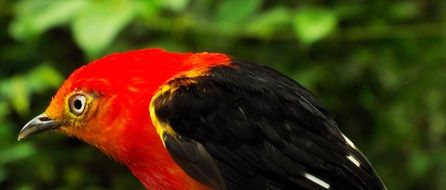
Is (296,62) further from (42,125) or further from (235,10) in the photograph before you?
(42,125)

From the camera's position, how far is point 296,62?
3336 millimetres

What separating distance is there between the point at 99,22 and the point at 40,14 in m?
0.28

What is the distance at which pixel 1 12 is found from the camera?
11.0 ft

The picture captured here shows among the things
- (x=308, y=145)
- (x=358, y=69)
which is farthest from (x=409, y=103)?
(x=308, y=145)

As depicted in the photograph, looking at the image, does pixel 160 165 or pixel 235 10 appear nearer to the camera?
pixel 160 165

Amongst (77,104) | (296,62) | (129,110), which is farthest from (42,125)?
(296,62)

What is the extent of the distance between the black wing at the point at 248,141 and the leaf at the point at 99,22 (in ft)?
1.79

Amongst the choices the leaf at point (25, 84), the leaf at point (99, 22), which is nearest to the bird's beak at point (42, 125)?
the leaf at point (99, 22)

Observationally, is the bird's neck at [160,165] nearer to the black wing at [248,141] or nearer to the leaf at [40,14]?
the black wing at [248,141]

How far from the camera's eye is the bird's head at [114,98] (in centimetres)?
207

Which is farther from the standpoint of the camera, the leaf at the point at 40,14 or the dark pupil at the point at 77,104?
the leaf at the point at 40,14

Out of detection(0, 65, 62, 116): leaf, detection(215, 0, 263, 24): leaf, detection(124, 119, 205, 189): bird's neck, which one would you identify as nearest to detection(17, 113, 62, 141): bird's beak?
detection(124, 119, 205, 189): bird's neck

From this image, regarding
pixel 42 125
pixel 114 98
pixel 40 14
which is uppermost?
pixel 40 14

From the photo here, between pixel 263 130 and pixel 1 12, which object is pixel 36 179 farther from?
pixel 263 130
